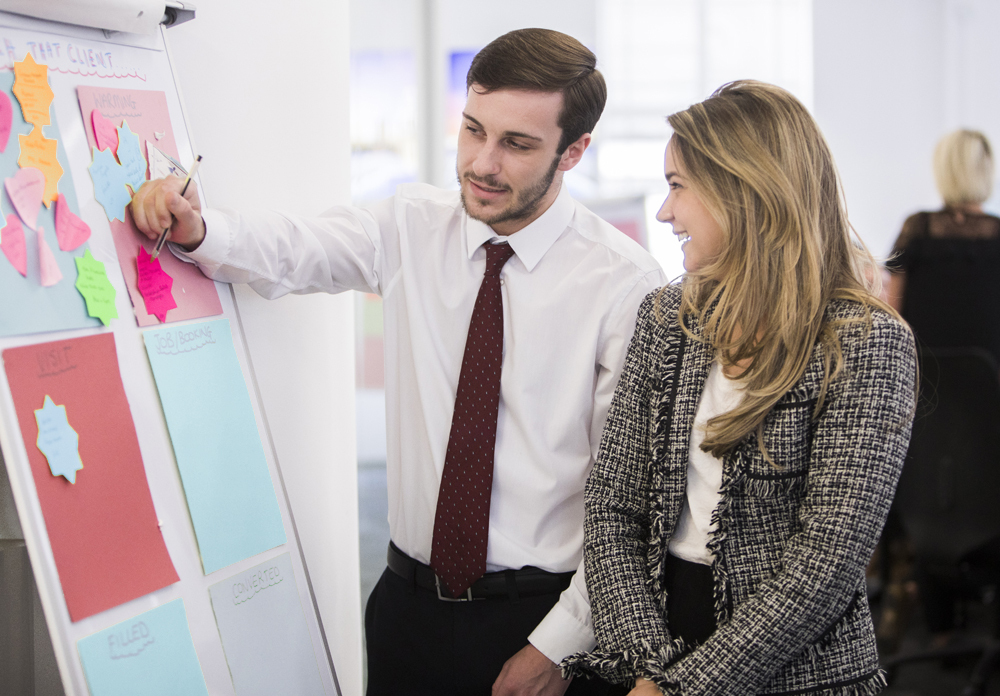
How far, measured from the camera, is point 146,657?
1.06 metres

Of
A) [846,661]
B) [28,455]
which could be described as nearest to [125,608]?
[28,455]

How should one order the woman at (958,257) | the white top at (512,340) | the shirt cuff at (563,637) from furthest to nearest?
the woman at (958,257) → the white top at (512,340) → the shirt cuff at (563,637)

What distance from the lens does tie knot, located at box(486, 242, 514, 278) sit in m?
1.44

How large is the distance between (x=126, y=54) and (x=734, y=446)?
108cm

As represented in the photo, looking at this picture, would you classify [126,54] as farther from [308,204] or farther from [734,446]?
[734,446]

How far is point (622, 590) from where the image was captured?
1.15m

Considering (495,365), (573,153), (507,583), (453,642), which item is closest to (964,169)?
(573,153)

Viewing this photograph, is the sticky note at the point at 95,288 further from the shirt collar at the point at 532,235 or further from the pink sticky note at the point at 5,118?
the shirt collar at the point at 532,235

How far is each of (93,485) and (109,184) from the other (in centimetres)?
43

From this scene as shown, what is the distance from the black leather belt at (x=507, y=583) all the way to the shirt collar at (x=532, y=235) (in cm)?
53

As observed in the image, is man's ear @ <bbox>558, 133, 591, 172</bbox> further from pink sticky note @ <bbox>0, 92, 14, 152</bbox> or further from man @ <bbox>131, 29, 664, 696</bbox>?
pink sticky note @ <bbox>0, 92, 14, 152</bbox>

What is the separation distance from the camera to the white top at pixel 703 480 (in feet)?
3.73

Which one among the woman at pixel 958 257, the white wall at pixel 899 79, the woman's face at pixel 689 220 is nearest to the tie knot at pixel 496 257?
the woman's face at pixel 689 220

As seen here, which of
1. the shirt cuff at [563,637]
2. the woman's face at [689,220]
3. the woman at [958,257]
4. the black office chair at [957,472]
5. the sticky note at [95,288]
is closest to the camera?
the sticky note at [95,288]
